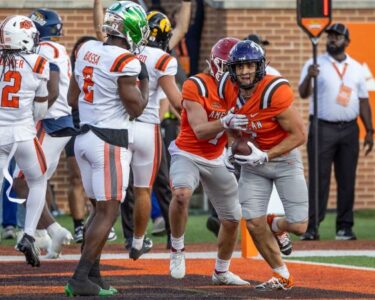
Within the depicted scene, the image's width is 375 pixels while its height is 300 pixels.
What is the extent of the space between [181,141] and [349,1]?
29.1 feet

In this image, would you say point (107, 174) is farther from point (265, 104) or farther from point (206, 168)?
point (206, 168)

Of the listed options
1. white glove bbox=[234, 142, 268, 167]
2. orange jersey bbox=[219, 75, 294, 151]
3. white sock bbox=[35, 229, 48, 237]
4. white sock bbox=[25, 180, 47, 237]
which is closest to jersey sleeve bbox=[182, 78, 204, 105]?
orange jersey bbox=[219, 75, 294, 151]

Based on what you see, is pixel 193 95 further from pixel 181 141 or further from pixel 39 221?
pixel 39 221

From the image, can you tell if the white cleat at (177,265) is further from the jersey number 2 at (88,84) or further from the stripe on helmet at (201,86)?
the jersey number 2 at (88,84)

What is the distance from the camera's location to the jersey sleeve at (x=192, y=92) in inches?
415

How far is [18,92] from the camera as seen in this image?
11766mm

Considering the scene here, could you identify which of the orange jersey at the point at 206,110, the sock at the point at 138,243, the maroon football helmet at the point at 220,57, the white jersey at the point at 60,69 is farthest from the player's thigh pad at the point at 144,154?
the white jersey at the point at 60,69

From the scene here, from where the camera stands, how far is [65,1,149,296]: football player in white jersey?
377 inches

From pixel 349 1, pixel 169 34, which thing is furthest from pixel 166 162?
pixel 349 1

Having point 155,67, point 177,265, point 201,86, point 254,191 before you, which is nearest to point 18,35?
point 155,67

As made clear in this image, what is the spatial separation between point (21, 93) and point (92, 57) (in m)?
2.16

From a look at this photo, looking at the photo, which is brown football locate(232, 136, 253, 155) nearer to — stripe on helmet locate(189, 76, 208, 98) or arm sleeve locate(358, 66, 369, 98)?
stripe on helmet locate(189, 76, 208, 98)

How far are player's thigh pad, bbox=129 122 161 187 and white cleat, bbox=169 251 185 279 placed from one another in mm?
958

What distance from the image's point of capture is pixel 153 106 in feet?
40.0
